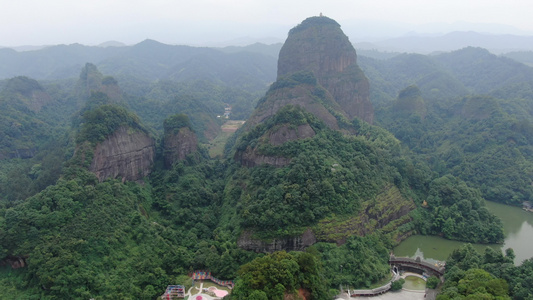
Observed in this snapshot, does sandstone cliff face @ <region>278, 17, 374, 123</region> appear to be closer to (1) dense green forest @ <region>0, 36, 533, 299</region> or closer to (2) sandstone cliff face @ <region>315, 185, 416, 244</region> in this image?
(1) dense green forest @ <region>0, 36, 533, 299</region>

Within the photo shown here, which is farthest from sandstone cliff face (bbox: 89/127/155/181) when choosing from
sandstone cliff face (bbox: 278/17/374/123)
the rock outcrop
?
sandstone cliff face (bbox: 278/17/374/123)

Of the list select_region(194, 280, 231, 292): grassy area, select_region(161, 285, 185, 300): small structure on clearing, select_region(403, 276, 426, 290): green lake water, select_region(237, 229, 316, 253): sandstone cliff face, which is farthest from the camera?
select_region(237, 229, 316, 253): sandstone cliff face

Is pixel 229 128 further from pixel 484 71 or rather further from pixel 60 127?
pixel 484 71

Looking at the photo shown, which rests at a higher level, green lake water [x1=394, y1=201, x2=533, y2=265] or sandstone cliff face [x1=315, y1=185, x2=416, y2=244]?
sandstone cliff face [x1=315, y1=185, x2=416, y2=244]

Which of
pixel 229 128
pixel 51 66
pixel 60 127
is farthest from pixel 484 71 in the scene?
pixel 51 66

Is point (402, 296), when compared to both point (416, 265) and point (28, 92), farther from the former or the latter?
point (28, 92)

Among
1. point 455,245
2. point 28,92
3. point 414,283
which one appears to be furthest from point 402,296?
point 28,92
